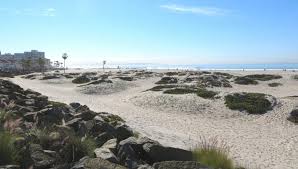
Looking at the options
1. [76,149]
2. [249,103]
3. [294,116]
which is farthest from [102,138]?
[249,103]

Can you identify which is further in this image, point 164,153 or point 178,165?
point 164,153

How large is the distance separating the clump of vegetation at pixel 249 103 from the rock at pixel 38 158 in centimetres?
1958

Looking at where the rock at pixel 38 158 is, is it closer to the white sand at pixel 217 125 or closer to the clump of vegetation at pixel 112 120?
the white sand at pixel 217 125

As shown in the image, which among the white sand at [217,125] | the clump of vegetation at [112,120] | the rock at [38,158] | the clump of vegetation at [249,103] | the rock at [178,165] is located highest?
the rock at [38,158]

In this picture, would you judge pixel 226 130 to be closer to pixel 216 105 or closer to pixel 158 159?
pixel 216 105

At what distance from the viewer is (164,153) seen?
8.49 metres

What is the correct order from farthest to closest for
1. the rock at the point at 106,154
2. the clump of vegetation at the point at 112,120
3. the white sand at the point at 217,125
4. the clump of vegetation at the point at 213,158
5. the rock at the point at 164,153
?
the white sand at the point at 217,125 < the clump of vegetation at the point at 112,120 < the clump of vegetation at the point at 213,158 < the rock at the point at 164,153 < the rock at the point at 106,154

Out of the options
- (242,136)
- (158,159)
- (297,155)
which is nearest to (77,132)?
(158,159)

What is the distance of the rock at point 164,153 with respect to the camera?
27.6ft

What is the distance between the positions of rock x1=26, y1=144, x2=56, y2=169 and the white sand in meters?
5.47

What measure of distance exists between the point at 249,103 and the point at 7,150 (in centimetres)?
2187

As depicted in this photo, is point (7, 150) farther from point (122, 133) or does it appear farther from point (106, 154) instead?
point (122, 133)

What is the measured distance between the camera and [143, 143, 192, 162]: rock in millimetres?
8414

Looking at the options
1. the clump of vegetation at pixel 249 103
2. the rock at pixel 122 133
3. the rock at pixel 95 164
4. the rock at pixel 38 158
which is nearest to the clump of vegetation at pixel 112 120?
the rock at pixel 122 133
